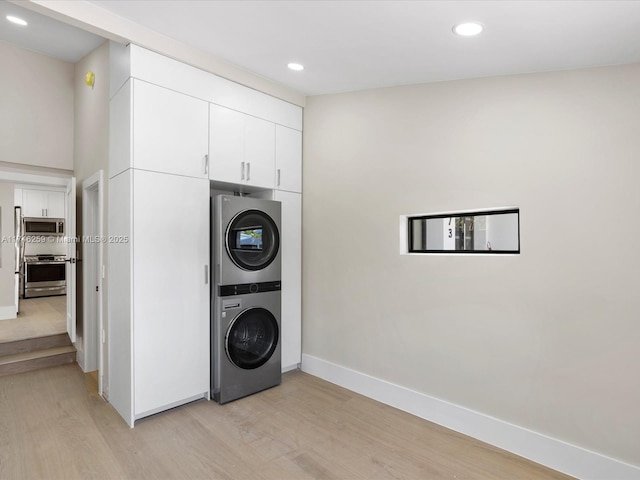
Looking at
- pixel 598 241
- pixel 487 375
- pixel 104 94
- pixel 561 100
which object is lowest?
pixel 487 375

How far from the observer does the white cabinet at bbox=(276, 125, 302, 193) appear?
11.7 feet

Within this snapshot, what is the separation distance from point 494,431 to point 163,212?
2.79m

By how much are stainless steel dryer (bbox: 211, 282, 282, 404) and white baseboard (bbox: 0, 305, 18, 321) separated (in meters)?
4.32

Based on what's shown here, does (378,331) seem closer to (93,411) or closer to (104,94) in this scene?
(93,411)

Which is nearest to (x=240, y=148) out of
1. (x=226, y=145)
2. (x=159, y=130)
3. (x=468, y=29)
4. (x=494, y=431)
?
(x=226, y=145)

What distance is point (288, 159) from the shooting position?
12.0 ft

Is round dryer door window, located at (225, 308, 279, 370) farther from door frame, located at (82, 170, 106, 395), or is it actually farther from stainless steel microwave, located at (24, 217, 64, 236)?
stainless steel microwave, located at (24, 217, 64, 236)

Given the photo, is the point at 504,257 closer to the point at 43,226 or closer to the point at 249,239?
the point at 249,239

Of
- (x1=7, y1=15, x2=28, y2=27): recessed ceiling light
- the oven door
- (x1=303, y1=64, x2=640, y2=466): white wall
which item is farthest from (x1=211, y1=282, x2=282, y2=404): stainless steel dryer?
the oven door

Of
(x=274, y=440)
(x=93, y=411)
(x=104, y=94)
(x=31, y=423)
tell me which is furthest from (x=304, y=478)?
(x=104, y=94)

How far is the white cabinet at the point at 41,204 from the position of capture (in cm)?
774

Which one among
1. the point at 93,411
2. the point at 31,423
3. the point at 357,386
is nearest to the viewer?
the point at 31,423

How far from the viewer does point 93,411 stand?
2.88m

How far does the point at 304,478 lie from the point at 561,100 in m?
2.74
